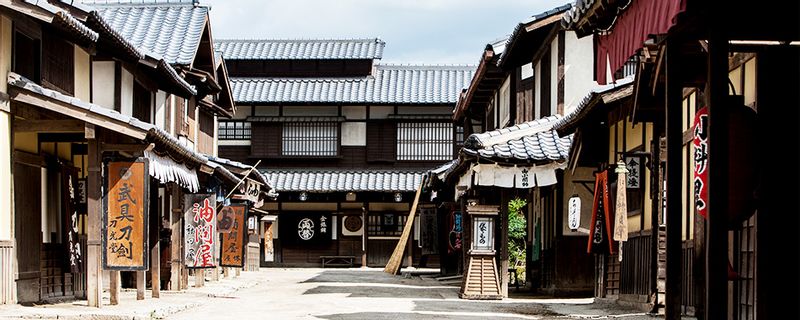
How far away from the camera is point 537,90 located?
91.5 feet

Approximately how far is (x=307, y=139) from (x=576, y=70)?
84.5 feet

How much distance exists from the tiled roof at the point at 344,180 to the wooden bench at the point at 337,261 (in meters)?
3.45

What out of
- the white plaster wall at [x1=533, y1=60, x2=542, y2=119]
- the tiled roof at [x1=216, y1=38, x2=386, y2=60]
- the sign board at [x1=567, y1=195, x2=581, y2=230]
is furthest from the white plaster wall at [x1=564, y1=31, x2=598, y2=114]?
the tiled roof at [x1=216, y1=38, x2=386, y2=60]

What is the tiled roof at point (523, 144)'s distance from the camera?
73.0 ft

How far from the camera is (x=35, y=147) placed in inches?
744

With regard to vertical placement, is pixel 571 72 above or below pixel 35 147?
above

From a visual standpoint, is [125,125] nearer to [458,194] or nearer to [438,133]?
[458,194]

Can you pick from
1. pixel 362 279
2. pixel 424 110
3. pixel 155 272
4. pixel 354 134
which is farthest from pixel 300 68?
pixel 155 272

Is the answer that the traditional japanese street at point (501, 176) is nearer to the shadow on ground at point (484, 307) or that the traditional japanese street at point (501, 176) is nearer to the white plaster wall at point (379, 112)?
the shadow on ground at point (484, 307)
